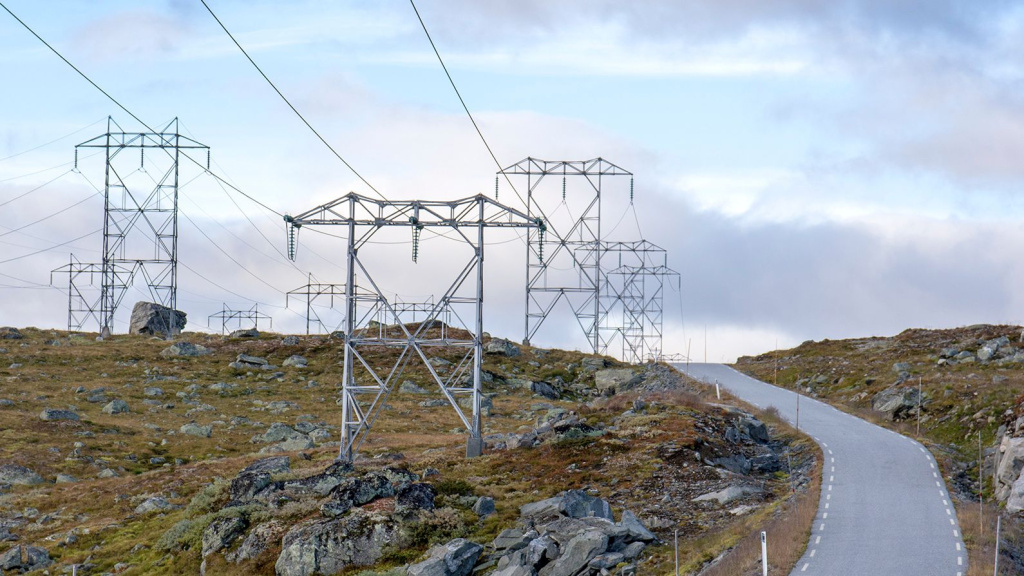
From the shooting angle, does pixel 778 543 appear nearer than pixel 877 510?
Yes

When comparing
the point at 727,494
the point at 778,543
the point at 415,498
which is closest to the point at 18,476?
the point at 415,498

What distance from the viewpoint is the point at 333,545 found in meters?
39.3

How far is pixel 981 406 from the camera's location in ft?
204

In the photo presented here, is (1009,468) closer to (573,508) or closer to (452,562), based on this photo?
(573,508)

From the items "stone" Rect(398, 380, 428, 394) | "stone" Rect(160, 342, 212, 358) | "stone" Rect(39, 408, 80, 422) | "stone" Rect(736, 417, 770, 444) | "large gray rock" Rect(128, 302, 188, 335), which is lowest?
"stone" Rect(39, 408, 80, 422)

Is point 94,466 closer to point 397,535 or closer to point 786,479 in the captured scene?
point 397,535

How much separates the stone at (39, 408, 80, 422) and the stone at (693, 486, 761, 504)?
4569 centimetres

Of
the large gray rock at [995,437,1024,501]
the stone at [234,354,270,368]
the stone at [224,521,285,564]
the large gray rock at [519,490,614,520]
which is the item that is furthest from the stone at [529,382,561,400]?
the stone at [224,521,285,564]

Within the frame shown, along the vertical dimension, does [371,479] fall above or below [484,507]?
above

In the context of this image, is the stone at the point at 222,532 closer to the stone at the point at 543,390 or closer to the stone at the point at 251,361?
the stone at the point at 543,390

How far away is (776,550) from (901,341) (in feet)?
248

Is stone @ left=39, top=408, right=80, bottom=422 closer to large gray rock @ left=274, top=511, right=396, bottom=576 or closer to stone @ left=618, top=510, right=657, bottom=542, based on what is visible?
large gray rock @ left=274, top=511, right=396, bottom=576

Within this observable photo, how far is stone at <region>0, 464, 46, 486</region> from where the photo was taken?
56.5m

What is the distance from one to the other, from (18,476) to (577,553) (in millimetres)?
36746
